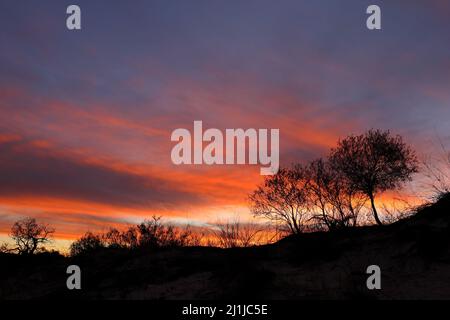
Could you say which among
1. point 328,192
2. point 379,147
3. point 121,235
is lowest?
point 121,235

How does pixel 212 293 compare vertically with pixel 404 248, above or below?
below

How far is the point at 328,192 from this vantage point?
44.2m

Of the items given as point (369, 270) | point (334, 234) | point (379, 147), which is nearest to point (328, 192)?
point (379, 147)

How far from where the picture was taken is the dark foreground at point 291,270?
1132 cm

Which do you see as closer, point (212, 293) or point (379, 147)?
point (212, 293)

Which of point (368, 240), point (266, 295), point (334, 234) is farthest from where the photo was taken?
point (334, 234)

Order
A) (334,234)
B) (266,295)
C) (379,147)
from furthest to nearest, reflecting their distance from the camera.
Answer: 1. (379,147)
2. (334,234)
3. (266,295)

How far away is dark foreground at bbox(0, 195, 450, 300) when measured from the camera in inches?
446

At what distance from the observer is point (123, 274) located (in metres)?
15.7

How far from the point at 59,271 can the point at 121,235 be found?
150 ft

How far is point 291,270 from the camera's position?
43.3 feet

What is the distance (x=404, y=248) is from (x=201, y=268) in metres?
6.41
